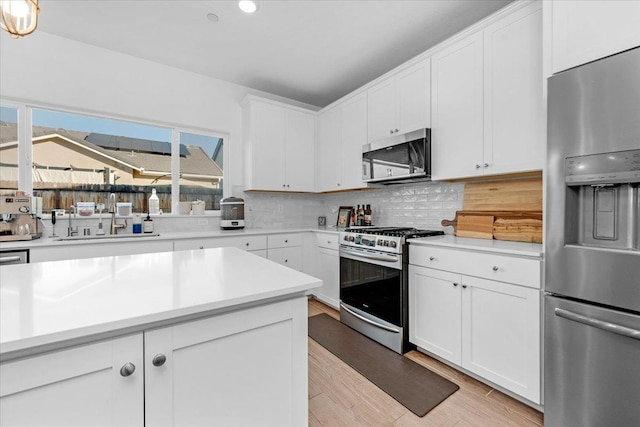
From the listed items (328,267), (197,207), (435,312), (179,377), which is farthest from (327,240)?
(179,377)

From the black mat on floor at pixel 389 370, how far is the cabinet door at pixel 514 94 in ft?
5.05

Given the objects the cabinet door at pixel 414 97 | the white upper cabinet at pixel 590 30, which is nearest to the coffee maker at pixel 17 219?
the cabinet door at pixel 414 97

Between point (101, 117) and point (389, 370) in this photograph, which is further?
point (101, 117)

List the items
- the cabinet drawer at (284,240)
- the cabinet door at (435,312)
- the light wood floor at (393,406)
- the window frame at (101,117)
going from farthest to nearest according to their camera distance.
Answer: the cabinet drawer at (284,240)
the window frame at (101,117)
the cabinet door at (435,312)
the light wood floor at (393,406)

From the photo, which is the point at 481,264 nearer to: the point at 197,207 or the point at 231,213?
the point at 231,213

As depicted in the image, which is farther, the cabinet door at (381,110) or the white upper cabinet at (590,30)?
the cabinet door at (381,110)

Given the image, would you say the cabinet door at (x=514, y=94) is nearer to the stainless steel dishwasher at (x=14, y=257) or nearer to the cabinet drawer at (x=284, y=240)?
the cabinet drawer at (x=284, y=240)

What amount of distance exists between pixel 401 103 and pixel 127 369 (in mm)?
2818

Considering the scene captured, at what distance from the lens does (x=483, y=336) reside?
6.04 ft

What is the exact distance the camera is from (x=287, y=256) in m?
3.48

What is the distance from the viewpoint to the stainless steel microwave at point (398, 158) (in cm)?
251

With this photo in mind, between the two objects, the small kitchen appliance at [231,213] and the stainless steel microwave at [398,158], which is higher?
the stainless steel microwave at [398,158]

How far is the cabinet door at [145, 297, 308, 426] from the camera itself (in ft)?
2.60

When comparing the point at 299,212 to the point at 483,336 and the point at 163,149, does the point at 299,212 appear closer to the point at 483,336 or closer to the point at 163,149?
the point at 163,149
